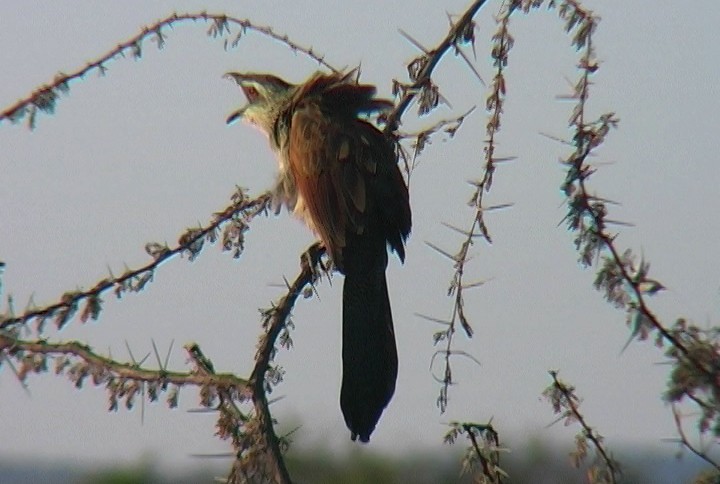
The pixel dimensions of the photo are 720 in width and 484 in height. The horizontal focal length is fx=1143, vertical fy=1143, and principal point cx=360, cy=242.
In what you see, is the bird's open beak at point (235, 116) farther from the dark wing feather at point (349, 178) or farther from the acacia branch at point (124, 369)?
the acacia branch at point (124, 369)

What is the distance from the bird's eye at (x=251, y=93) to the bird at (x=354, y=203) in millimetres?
462

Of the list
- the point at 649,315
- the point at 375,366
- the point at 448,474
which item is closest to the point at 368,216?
the point at 375,366

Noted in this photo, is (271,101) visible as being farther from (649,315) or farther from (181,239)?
(649,315)

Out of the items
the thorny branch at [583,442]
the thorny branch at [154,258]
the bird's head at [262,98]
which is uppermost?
the bird's head at [262,98]

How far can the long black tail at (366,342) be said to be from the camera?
108 inches

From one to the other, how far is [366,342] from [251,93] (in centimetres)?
151

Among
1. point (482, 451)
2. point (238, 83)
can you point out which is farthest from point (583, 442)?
point (238, 83)

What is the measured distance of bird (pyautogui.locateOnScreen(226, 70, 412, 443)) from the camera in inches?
113

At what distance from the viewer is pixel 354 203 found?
10.4ft

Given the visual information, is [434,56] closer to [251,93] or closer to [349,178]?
[349,178]

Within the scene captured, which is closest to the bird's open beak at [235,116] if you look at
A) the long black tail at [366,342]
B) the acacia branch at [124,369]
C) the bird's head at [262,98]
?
the bird's head at [262,98]

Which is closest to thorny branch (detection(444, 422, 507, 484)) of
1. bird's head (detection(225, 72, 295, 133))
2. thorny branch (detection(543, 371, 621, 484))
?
thorny branch (detection(543, 371, 621, 484))

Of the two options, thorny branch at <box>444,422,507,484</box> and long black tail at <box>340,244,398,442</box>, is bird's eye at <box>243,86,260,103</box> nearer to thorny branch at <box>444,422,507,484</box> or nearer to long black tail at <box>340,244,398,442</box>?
long black tail at <box>340,244,398,442</box>

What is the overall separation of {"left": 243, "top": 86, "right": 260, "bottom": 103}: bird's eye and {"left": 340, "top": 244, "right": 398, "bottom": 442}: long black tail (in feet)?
3.79
